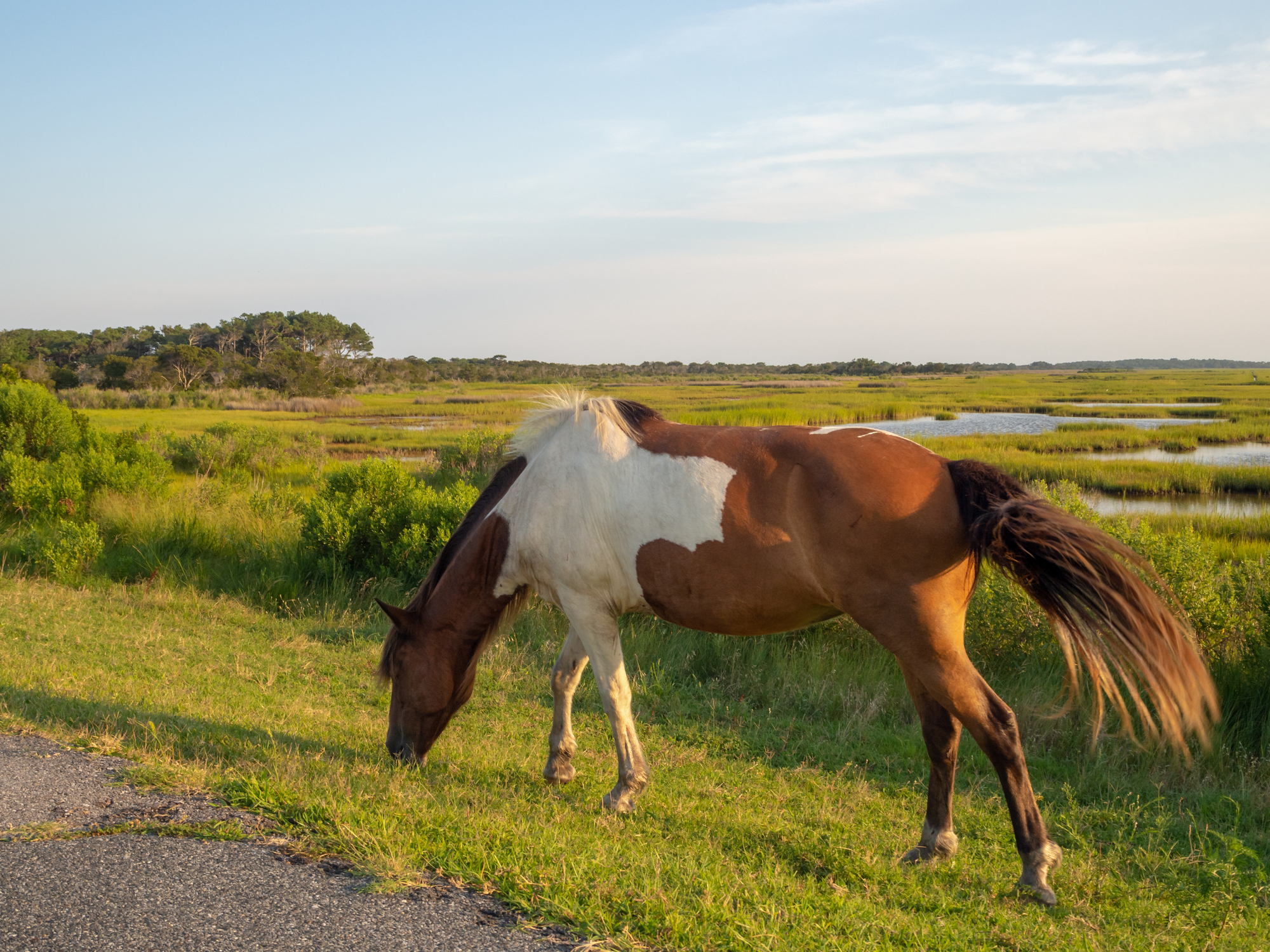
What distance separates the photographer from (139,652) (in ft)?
22.7

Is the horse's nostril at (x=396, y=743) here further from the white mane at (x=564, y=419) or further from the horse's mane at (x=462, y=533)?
the white mane at (x=564, y=419)

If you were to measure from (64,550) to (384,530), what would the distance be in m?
3.81

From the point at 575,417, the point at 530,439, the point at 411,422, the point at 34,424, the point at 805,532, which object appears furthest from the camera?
the point at 411,422

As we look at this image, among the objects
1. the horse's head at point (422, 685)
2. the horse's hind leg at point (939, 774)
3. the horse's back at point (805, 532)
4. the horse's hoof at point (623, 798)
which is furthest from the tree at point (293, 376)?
the horse's hind leg at point (939, 774)

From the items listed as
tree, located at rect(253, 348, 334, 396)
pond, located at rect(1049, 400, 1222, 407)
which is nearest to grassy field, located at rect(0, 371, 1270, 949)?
tree, located at rect(253, 348, 334, 396)

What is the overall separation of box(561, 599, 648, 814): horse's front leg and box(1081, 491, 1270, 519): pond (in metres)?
15.9

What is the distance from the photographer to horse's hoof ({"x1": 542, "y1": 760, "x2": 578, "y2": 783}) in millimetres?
4625

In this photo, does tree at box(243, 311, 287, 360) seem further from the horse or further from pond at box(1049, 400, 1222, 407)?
the horse

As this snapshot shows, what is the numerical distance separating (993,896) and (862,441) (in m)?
2.01

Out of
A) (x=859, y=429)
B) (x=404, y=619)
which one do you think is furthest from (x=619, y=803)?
(x=859, y=429)

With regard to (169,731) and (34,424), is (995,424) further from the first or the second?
(169,731)

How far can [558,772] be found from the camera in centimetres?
463

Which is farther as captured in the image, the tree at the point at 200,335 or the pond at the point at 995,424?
the tree at the point at 200,335

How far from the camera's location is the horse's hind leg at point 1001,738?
353 centimetres
